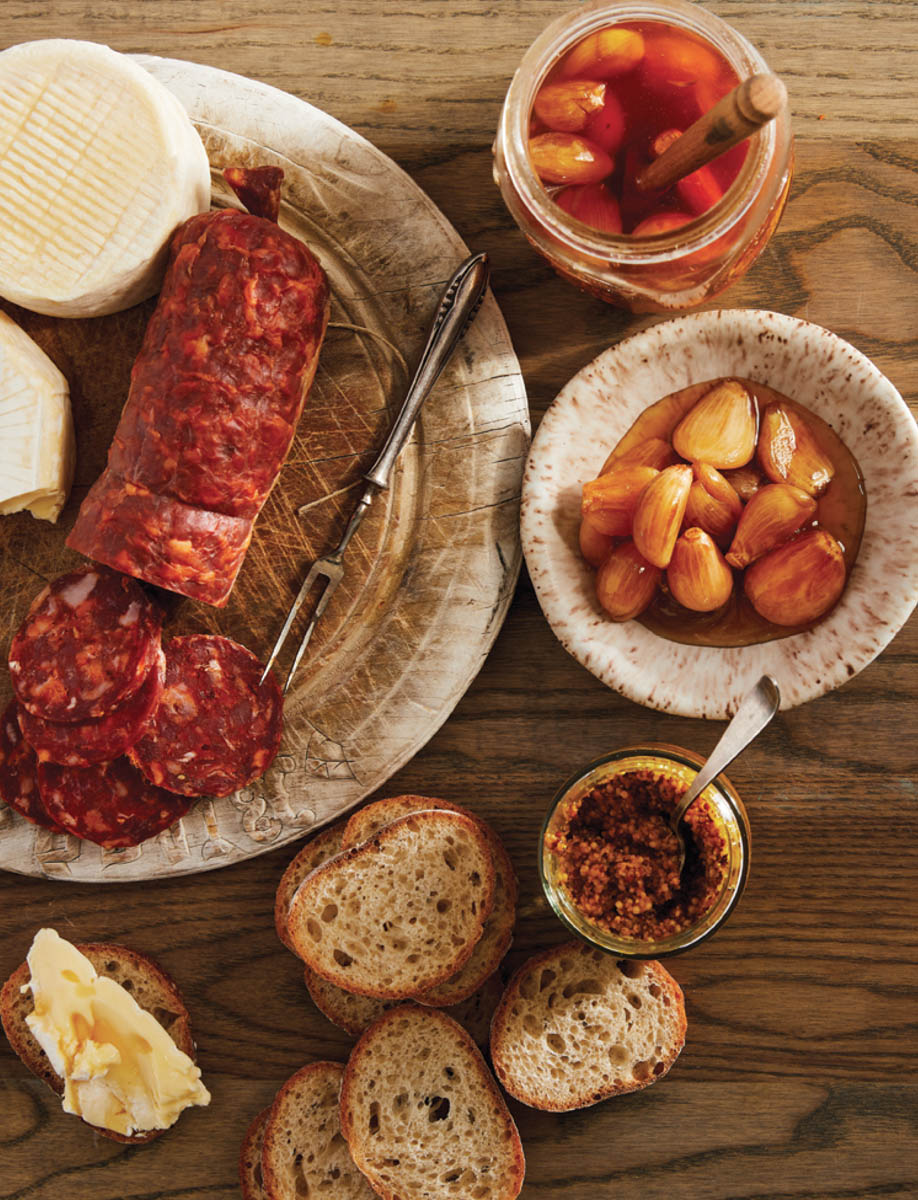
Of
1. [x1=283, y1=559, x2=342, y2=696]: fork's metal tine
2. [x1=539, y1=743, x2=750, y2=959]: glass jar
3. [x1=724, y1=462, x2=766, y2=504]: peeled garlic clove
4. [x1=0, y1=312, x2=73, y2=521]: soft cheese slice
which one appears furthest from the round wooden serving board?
[x1=724, y1=462, x2=766, y2=504]: peeled garlic clove

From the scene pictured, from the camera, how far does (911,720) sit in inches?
83.8

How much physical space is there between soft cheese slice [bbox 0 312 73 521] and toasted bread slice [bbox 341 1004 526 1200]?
1.35 metres

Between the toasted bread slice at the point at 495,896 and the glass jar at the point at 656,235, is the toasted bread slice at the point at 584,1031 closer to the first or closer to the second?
the toasted bread slice at the point at 495,896

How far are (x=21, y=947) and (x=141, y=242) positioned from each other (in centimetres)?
156

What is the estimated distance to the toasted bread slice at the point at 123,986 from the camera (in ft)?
7.06

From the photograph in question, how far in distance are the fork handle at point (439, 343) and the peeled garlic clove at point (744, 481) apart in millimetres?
617

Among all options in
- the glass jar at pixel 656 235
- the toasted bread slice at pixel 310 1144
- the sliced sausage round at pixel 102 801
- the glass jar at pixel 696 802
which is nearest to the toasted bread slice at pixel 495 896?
the glass jar at pixel 696 802

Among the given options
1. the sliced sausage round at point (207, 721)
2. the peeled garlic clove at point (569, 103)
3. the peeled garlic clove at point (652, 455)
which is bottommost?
the sliced sausage round at point (207, 721)

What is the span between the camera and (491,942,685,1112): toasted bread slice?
2.06m

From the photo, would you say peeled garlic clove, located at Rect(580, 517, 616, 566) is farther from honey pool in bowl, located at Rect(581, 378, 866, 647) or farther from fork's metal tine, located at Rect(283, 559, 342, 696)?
fork's metal tine, located at Rect(283, 559, 342, 696)

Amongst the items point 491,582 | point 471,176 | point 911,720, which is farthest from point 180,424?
point 911,720

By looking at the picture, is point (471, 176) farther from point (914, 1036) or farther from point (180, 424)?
point (914, 1036)

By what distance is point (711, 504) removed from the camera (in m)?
1.89

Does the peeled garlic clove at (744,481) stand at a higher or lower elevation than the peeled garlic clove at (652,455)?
lower
